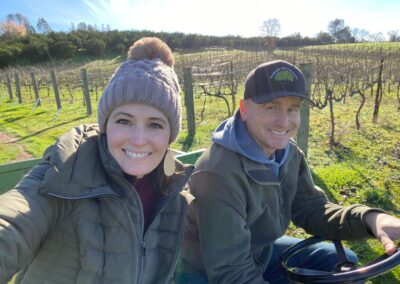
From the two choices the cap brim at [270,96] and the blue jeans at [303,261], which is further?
the blue jeans at [303,261]

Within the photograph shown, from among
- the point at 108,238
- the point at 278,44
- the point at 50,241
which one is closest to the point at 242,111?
the point at 108,238

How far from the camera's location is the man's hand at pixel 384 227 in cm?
199

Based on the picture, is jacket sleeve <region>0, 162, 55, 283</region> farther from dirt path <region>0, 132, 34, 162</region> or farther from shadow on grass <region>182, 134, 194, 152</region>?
dirt path <region>0, 132, 34, 162</region>

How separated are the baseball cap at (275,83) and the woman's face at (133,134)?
0.64 meters

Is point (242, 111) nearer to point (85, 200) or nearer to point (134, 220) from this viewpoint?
point (134, 220)

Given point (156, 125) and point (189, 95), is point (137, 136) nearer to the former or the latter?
point (156, 125)

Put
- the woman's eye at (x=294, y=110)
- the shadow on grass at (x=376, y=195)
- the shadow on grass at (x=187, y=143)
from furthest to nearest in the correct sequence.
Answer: the shadow on grass at (x=187, y=143)
the shadow on grass at (x=376, y=195)
the woman's eye at (x=294, y=110)

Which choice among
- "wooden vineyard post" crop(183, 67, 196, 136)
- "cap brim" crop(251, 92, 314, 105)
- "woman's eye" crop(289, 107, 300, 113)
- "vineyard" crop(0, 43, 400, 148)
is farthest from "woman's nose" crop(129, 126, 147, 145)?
"wooden vineyard post" crop(183, 67, 196, 136)

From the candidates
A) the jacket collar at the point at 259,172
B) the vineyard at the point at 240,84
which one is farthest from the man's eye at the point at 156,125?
the vineyard at the point at 240,84

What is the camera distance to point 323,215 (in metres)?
2.47

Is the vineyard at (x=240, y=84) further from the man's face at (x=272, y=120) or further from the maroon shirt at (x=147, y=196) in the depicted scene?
the maroon shirt at (x=147, y=196)

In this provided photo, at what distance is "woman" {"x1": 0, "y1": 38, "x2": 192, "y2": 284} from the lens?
1.44 m

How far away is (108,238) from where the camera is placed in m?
1.60

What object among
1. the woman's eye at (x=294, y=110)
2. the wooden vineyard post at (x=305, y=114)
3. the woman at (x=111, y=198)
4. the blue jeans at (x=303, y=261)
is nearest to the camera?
the woman at (x=111, y=198)
